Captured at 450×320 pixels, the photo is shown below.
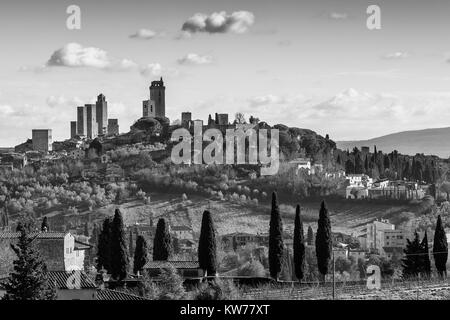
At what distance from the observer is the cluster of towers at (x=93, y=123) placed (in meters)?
74.4

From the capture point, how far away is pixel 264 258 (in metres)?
46.5

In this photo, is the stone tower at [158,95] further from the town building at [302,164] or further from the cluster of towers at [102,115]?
the town building at [302,164]

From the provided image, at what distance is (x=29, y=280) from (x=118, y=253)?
8.59 metres

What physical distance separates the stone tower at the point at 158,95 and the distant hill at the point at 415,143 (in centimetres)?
1550

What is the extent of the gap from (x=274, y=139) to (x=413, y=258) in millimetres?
48924

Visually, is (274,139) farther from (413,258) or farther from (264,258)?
(413,258)

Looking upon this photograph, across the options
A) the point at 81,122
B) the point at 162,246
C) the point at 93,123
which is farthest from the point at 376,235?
the point at 162,246

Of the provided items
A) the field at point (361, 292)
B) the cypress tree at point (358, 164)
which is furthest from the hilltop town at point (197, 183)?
the field at point (361, 292)

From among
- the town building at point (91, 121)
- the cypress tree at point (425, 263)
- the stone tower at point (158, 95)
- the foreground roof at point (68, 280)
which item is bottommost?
the cypress tree at point (425, 263)

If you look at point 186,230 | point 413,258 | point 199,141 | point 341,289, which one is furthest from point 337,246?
point 341,289

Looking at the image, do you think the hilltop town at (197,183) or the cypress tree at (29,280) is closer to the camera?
the cypress tree at (29,280)

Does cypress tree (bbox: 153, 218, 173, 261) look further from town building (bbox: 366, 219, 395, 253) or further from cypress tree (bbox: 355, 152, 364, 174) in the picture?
cypress tree (bbox: 355, 152, 364, 174)

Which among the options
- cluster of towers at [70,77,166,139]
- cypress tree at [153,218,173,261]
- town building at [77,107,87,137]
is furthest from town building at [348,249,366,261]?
town building at [77,107,87,137]
